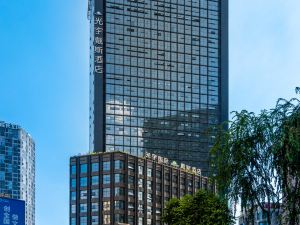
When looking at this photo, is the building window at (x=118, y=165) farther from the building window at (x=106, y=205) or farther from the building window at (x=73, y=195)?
the building window at (x=73, y=195)

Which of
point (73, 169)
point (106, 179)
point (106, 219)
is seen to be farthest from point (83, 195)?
point (106, 219)

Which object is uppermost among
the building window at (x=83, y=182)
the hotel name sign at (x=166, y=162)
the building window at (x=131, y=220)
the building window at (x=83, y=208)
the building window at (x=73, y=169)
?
the hotel name sign at (x=166, y=162)

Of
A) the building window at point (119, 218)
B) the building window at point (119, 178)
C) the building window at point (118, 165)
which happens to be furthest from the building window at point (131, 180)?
the building window at point (119, 218)

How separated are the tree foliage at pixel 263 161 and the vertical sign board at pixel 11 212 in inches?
474

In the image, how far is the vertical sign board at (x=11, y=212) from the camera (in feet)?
142

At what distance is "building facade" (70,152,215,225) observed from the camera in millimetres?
165375

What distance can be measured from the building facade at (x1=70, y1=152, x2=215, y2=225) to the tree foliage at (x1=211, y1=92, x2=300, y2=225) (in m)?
123

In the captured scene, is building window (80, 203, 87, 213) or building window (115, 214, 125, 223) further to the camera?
building window (80, 203, 87, 213)

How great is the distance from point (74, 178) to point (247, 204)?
127m

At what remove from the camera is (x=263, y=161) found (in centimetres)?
4231

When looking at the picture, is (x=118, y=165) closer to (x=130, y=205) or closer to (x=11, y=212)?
(x=130, y=205)

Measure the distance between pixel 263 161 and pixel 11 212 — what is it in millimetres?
15010

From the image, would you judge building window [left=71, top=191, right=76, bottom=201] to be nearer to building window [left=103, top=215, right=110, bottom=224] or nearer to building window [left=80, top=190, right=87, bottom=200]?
building window [left=80, top=190, right=87, bottom=200]

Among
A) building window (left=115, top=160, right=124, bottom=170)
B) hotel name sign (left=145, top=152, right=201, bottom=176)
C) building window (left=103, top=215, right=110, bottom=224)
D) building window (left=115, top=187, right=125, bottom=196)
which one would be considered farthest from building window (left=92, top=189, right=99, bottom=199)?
hotel name sign (left=145, top=152, right=201, bottom=176)
